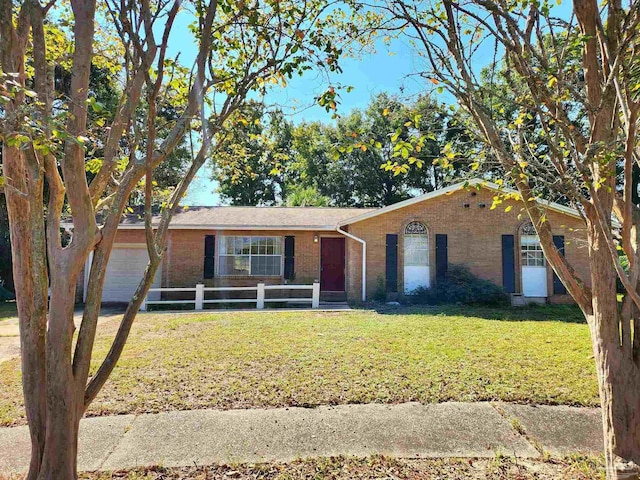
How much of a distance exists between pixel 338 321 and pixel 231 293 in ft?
18.0

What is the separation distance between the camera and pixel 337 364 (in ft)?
20.5

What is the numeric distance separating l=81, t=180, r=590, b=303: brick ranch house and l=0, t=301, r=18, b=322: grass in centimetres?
285

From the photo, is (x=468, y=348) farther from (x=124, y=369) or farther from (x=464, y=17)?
(x=124, y=369)

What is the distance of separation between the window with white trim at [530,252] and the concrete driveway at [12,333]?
14147mm

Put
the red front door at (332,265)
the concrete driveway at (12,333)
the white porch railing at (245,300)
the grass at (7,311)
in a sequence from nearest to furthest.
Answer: the concrete driveway at (12,333)
the grass at (7,311)
the white porch railing at (245,300)
the red front door at (332,265)

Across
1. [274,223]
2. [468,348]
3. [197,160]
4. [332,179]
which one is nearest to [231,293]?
[274,223]

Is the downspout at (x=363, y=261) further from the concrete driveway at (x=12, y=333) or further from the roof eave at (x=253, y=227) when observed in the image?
the concrete driveway at (x=12, y=333)

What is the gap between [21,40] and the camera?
107 inches

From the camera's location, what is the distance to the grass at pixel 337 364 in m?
4.89

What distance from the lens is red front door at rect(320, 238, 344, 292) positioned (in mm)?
14883

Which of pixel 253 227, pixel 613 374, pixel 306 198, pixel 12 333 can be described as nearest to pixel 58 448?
pixel 613 374

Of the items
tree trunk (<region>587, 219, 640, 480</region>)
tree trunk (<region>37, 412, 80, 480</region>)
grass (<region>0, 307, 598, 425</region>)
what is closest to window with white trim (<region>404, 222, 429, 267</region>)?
grass (<region>0, 307, 598, 425</region>)

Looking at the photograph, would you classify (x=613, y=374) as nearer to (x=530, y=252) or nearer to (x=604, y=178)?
Result: (x=604, y=178)

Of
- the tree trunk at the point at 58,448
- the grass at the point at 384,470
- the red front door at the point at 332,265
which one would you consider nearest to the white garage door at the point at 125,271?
the red front door at the point at 332,265
